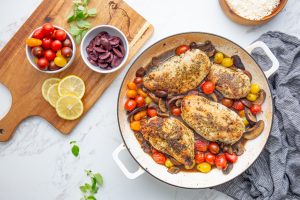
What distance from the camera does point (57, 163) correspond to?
4.02m

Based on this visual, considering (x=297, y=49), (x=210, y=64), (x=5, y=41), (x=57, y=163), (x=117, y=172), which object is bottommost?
(x=57, y=163)

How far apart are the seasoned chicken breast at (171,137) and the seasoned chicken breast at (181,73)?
317mm

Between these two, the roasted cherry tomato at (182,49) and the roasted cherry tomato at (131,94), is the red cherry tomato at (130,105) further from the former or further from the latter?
the roasted cherry tomato at (182,49)

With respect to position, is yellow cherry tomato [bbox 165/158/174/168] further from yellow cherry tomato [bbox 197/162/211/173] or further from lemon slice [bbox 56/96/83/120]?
lemon slice [bbox 56/96/83/120]

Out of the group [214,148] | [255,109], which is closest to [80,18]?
[214,148]

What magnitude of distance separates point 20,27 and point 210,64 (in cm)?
189

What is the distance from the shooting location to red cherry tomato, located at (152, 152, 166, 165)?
374 centimetres

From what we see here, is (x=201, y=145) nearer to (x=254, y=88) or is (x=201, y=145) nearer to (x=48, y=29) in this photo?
(x=254, y=88)

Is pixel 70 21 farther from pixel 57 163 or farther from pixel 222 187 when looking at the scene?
pixel 222 187

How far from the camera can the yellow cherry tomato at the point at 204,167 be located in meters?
3.74

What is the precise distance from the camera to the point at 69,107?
12.4ft

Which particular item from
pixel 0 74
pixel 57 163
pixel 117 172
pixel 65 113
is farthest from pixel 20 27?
pixel 117 172

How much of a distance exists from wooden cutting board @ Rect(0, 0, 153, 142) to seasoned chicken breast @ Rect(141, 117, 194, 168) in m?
0.63

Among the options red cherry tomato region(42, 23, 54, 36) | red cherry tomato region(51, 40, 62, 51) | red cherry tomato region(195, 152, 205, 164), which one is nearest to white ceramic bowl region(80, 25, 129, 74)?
red cherry tomato region(51, 40, 62, 51)
